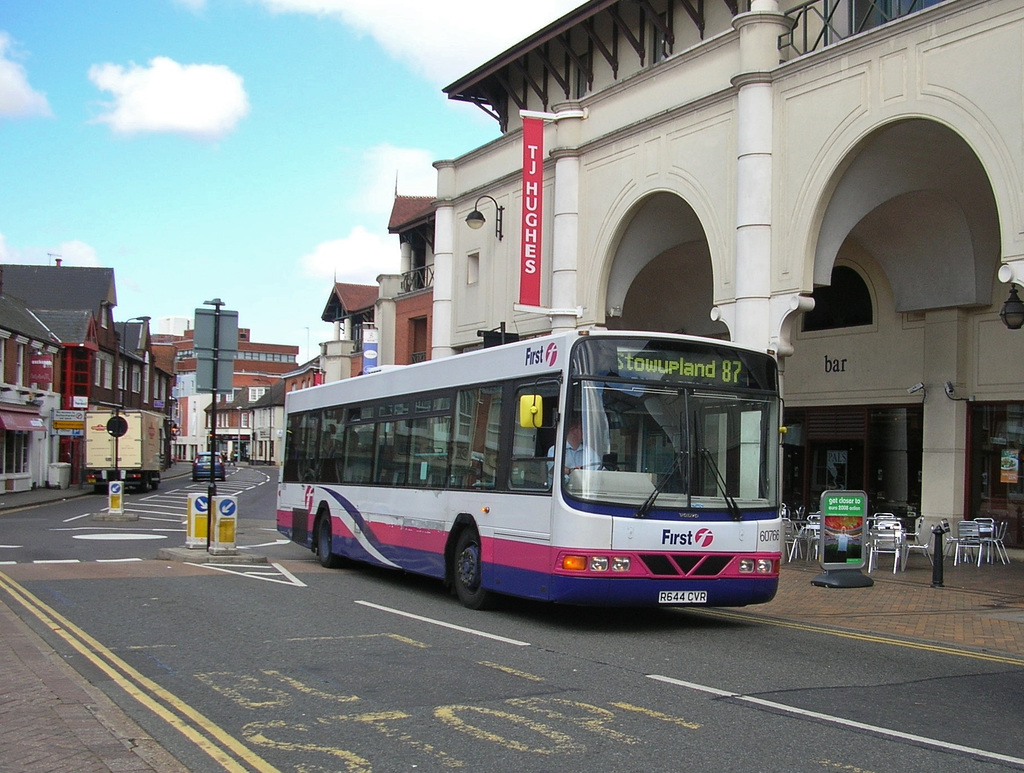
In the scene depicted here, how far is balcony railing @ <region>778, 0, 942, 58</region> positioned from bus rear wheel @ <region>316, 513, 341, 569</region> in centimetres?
1084

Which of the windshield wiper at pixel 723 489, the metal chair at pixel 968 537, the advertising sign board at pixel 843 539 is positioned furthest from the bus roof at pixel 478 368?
the metal chair at pixel 968 537

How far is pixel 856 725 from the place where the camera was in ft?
22.0

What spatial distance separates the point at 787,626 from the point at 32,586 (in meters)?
9.25

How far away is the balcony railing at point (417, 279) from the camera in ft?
113

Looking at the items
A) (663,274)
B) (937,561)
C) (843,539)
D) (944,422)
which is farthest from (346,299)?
(937,561)

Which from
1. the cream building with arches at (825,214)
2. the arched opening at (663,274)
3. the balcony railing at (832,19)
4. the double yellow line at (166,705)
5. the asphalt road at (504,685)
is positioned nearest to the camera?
the double yellow line at (166,705)

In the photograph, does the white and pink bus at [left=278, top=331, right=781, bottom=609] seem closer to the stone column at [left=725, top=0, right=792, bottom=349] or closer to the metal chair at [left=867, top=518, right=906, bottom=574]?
the metal chair at [left=867, top=518, right=906, bottom=574]

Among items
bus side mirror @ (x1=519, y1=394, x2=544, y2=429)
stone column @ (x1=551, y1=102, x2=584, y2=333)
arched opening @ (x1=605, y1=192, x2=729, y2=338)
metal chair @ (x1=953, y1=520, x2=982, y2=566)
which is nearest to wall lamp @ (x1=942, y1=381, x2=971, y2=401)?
metal chair @ (x1=953, y1=520, x2=982, y2=566)

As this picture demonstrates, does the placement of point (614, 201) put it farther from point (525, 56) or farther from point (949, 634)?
point (949, 634)

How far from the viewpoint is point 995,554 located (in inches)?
720

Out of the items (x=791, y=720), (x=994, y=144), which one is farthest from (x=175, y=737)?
(x=994, y=144)

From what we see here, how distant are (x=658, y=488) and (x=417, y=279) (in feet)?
84.5

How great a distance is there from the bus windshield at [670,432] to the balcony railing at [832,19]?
9067 mm

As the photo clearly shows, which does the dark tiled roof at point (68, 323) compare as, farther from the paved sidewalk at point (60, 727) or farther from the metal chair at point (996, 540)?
the paved sidewalk at point (60, 727)
